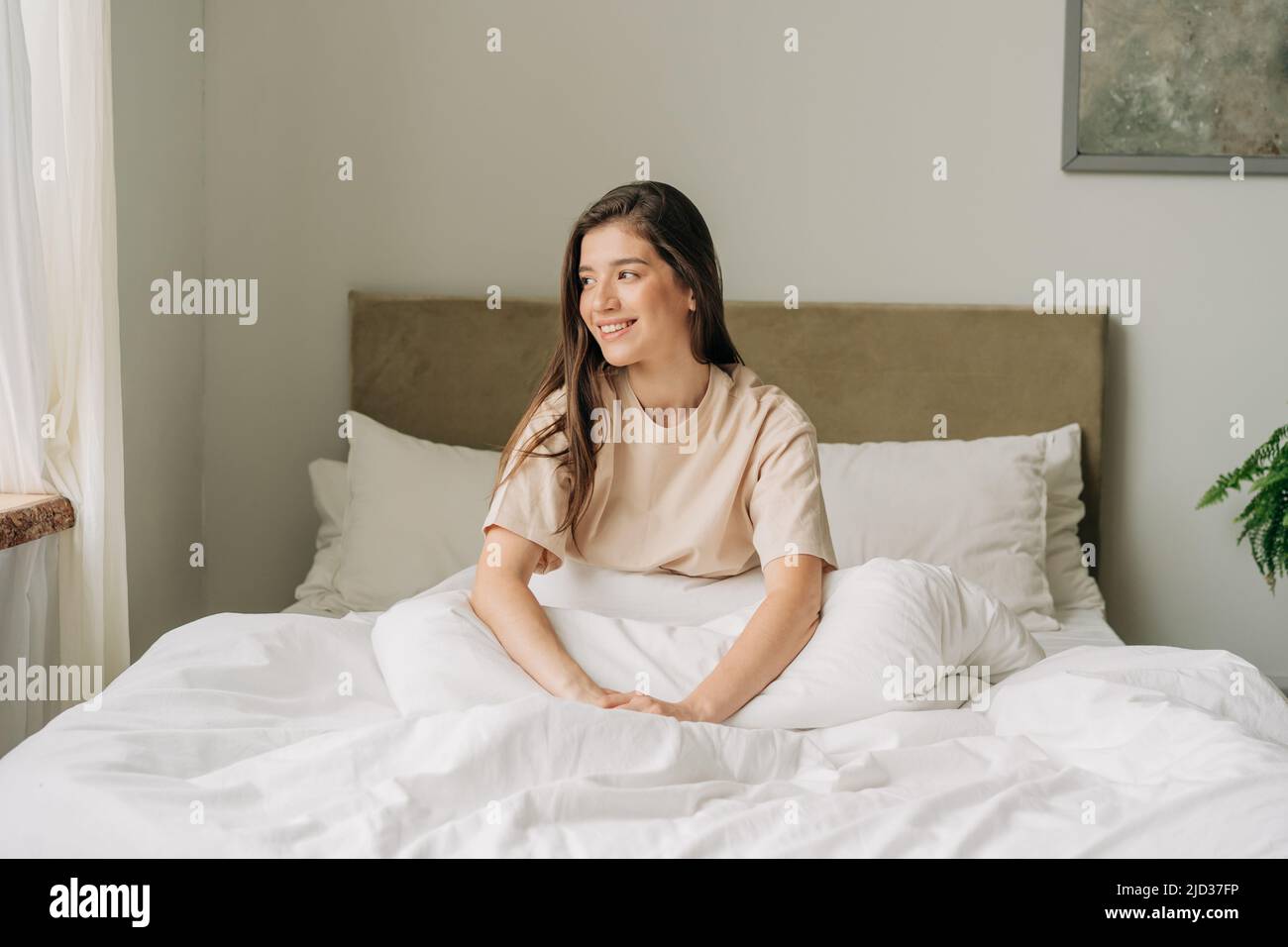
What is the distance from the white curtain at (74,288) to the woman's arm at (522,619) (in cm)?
66

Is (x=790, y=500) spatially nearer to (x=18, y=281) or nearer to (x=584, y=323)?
(x=584, y=323)

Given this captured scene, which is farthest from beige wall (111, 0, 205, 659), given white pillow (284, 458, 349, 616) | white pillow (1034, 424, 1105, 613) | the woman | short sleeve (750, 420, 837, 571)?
white pillow (1034, 424, 1105, 613)

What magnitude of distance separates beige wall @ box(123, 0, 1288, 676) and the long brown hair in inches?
33.4

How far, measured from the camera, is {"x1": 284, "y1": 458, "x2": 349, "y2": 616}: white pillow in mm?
2293

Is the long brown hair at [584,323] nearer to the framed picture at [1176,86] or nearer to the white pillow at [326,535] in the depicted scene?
the white pillow at [326,535]

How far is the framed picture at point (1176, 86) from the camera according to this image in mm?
2543

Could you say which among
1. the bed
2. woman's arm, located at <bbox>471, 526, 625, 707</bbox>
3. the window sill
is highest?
the window sill

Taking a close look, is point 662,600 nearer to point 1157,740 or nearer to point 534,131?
point 1157,740

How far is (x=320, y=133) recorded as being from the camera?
2.60 m

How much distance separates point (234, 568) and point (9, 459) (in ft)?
3.10

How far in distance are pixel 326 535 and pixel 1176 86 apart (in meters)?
2.05

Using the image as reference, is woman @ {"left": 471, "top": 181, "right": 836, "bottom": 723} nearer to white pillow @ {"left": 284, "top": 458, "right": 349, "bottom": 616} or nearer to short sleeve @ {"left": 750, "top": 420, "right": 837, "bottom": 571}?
short sleeve @ {"left": 750, "top": 420, "right": 837, "bottom": 571}
